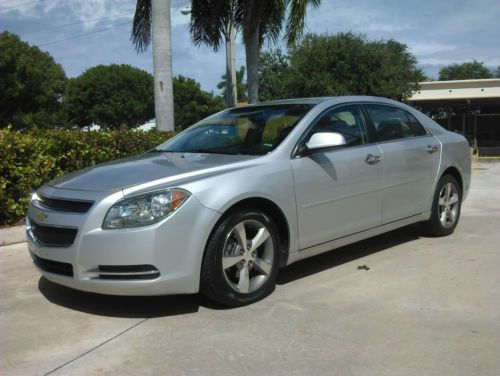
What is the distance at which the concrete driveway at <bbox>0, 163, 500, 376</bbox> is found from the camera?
3.35 meters

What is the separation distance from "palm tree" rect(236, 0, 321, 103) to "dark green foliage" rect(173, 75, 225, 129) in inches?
1658

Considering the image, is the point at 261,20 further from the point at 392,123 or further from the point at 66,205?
the point at 66,205

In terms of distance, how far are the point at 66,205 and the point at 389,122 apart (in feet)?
11.0

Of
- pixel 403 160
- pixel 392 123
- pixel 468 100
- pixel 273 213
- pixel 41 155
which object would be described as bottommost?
pixel 273 213

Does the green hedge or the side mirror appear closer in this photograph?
the side mirror

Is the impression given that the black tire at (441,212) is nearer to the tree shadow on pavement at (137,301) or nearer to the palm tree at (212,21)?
the tree shadow on pavement at (137,301)

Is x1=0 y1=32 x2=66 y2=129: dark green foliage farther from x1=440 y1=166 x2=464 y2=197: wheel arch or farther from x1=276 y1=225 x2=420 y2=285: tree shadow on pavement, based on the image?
x1=440 y1=166 x2=464 y2=197: wheel arch

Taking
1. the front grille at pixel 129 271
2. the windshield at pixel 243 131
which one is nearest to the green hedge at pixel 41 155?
the windshield at pixel 243 131

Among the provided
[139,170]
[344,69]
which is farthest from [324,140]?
[344,69]

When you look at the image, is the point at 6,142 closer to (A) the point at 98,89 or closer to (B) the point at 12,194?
(B) the point at 12,194

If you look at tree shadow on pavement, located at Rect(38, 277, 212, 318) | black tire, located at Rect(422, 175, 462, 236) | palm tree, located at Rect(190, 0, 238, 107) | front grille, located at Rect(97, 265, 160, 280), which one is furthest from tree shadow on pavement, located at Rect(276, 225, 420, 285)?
palm tree, located at Rect(190, 0, 238, 107)

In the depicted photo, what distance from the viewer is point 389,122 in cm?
580

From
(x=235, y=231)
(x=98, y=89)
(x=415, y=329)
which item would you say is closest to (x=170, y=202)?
(x=235, y=231)

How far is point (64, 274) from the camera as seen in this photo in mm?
4066
